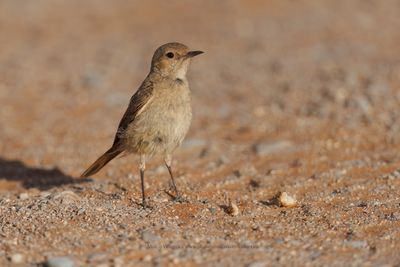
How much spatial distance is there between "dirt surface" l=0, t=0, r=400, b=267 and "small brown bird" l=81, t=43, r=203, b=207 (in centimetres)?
55

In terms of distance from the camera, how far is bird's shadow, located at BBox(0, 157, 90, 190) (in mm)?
8172

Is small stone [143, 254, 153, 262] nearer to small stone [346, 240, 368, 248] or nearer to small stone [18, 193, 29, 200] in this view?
small stone [346, 240, 368, 248]

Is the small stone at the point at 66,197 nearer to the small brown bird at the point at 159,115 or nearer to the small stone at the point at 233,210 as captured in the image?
the small brown bird at the point at 159,115

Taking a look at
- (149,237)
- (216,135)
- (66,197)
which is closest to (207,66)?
(216,135)

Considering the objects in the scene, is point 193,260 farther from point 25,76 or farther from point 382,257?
point 25,76

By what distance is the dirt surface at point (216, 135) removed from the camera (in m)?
5.46

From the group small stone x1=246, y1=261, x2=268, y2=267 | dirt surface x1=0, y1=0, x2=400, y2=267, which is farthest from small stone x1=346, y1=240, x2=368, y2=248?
small stone x1=246, y1=261, x2=268, y2=267

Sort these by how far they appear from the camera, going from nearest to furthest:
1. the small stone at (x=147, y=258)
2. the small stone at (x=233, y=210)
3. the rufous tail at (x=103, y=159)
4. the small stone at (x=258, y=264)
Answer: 1. the small stone at (x=258, y=264)
2. the small stone at (x=147, y=258)
3. the small stone at (x=233, y=210)
4. the rufous tail at (x=103, y=159)

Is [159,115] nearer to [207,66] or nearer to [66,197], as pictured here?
[66,197]

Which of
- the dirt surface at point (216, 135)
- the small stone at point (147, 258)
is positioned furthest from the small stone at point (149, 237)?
the small stone at point (147, 258)

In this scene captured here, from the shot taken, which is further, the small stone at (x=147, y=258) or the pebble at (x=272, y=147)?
the pebble at (x=272, y=147)

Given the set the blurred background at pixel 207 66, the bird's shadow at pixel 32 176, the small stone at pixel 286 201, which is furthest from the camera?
the blurred background at pixel 207 66

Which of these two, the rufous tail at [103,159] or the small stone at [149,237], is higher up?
the rufous tail at [103,159]

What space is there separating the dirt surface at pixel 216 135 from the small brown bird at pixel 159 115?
550mm
